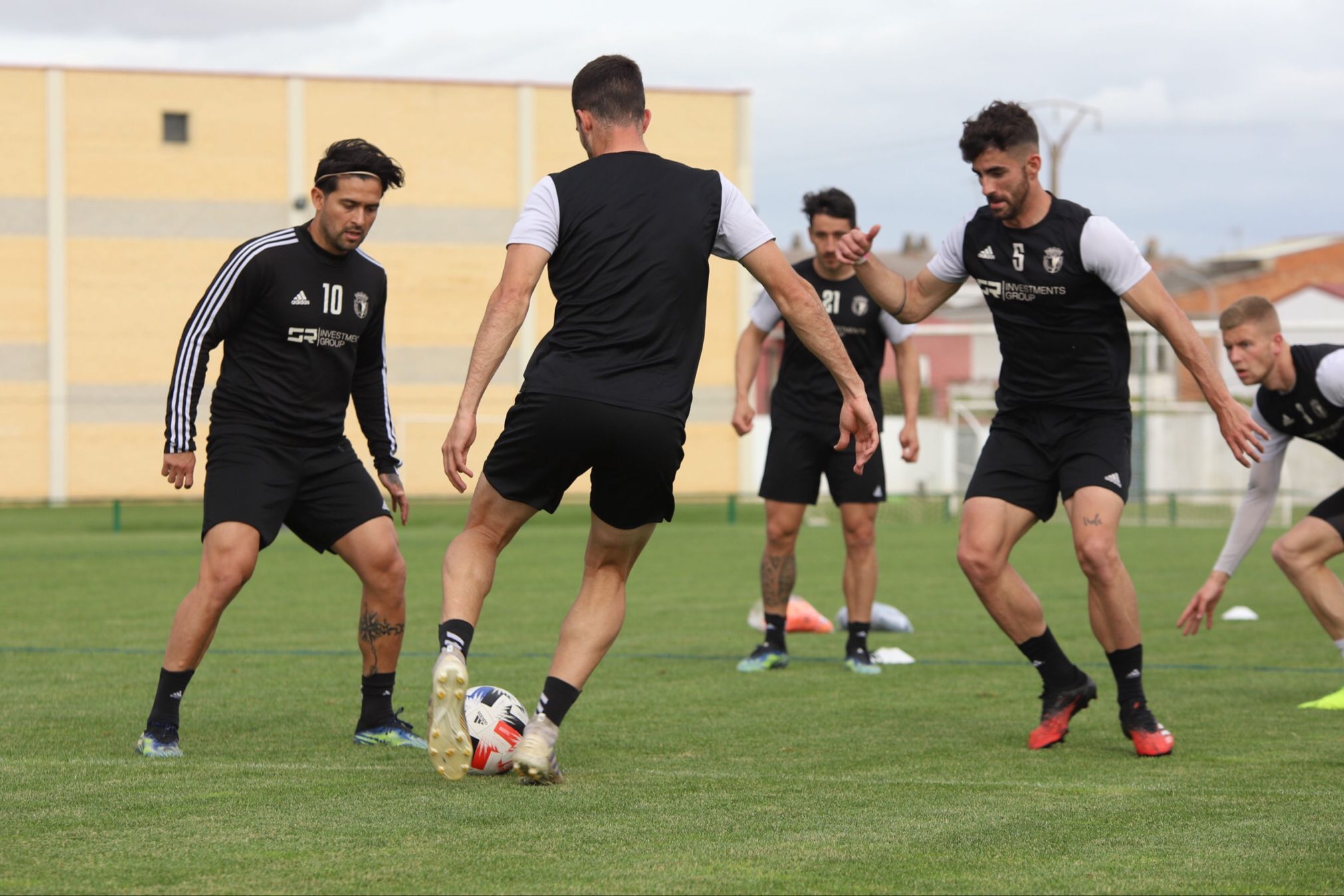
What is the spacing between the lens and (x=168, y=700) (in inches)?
226

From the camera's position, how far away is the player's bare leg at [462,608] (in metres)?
4.70

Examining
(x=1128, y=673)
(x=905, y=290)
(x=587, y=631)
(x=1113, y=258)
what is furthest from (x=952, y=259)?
(x=587, y=631)

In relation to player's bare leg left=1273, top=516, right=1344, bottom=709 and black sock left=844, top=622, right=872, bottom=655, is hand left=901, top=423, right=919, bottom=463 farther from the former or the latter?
player's bare leg left=1273, top=516, right=1344, bottom=709

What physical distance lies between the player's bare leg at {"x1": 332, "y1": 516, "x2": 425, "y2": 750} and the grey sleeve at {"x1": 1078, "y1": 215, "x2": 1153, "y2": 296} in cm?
275

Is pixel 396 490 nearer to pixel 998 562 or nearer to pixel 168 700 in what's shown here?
pixel 168 700

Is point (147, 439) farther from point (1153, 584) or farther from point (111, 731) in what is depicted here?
point (111, 731)

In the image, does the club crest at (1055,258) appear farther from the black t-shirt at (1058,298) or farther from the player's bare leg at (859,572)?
the player's bare leg at (859,572)

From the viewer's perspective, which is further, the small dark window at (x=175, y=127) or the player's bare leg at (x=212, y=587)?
the small dark window at (x=175, y=127)

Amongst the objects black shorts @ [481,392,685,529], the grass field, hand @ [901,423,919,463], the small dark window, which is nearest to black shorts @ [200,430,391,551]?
the grass field

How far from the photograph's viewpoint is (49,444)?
124 feet

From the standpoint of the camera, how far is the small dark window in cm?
3906

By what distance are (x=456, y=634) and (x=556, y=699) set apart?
0.43 meters

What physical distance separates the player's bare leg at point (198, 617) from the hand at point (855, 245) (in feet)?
7.68

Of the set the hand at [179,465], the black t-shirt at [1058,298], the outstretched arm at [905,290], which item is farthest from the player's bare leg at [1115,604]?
the hand at [179,465]
